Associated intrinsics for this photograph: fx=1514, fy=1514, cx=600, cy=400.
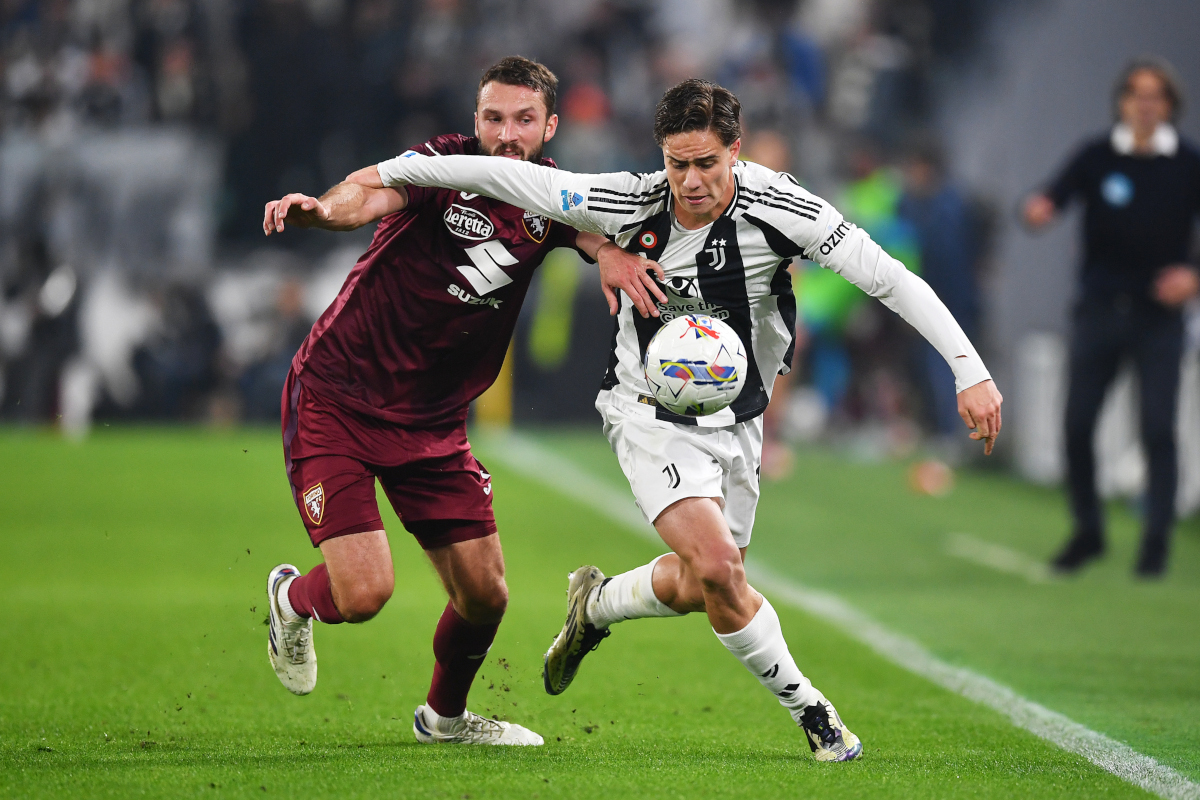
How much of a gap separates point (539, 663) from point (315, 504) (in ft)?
7.15

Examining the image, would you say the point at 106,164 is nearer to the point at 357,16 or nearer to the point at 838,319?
the point at 357,16

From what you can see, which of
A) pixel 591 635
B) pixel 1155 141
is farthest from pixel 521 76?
pixel 1155 141

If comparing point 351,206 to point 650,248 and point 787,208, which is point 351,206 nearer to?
point 650,248

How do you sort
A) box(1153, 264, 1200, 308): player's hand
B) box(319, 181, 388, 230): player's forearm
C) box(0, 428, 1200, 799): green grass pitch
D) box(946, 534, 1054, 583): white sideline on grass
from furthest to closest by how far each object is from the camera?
box(946, 534, 1054, 583): white sideline on grass
box(1153, 264, 1200, 308): player's hand
box(319, 181, 388, 230): player's forearm
box(0, 428, 1200, 799): green grass pitch

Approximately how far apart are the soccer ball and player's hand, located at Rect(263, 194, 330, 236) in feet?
3.69

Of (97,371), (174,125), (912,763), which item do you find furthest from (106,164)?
(912,763)

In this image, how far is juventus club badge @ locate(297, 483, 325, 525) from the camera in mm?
5000

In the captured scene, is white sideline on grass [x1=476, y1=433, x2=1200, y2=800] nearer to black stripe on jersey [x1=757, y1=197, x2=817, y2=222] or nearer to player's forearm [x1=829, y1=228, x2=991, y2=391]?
player's forearm [x1=829, y1=228, x2=991, y2=391]

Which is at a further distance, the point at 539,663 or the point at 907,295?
the point at 539,663

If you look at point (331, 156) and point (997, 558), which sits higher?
point (331, 156)

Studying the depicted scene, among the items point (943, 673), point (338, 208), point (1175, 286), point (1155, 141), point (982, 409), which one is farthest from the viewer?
point (1155, 141)

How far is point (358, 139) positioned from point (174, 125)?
7.11 ft

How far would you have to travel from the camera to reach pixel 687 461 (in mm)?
4914

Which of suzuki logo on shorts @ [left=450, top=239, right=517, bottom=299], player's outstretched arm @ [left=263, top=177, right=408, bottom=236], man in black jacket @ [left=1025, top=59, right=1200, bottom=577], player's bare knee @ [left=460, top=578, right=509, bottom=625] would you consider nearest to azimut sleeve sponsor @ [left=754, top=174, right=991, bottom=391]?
suzuki logo on shorts @ [left=450, top=239, right=517, bottom=299]
